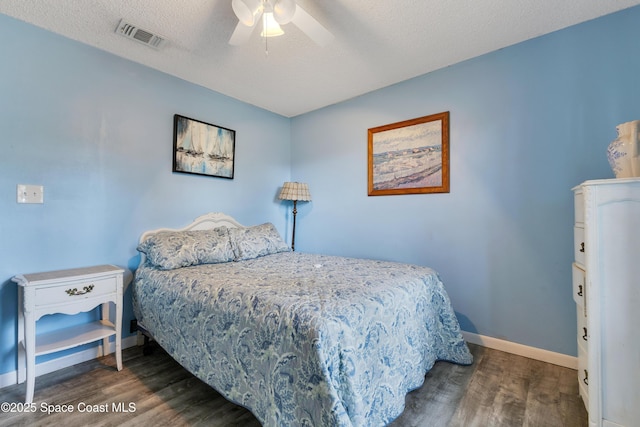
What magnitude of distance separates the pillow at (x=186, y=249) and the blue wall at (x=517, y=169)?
5.15 feet

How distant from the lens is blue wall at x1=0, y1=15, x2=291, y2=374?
1.86 m

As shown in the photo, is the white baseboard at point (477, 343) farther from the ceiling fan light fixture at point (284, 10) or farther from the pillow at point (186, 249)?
the ceiling fan light fixture at point (284, 10)

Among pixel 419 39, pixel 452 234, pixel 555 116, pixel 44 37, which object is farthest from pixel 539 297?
pixel 44 37

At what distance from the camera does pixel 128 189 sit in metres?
2.37

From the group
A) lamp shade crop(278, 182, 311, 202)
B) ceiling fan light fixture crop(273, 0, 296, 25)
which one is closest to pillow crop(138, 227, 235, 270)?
lamp shade crop(278, 182, 311, 202)

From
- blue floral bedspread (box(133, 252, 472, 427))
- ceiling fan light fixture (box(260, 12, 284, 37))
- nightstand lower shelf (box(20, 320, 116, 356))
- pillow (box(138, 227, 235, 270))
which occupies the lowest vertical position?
nightstand lower shelf (box(20, 320, 116, 356))

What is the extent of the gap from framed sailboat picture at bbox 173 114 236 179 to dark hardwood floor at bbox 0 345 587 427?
68.3 inches

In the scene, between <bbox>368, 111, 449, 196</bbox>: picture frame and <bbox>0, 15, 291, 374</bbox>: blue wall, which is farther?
<bbox>368, 111, 449, 196</bbox>: picture frame

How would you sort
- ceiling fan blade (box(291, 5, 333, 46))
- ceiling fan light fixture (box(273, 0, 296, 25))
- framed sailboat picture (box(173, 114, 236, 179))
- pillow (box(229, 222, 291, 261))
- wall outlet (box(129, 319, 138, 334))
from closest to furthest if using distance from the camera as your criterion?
ceiling fan light fixture (box(273, 0, 296, 25)) < ceiling fan blade (box(291, 5, 333, 46)) < wall outlet (box(129, 319, 138, 334)) < pillow (box(229, 222, 291, 261)) < framed sailboat picture (box(173, 114, 236, 179))

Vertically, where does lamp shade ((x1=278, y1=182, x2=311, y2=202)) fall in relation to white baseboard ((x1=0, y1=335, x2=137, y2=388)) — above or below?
above

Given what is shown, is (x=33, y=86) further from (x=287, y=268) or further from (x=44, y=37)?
(x=287, y=268)

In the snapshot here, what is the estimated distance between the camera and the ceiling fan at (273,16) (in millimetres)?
1479

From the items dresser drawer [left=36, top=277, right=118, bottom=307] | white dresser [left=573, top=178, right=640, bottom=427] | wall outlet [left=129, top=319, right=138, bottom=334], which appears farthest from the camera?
wall outlet [left=129, top=319, right=138, bottom=334]

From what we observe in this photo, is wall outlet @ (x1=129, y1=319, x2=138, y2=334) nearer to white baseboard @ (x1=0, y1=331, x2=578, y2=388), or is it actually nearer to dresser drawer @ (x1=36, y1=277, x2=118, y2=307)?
white baseboard @ (x1=0, y1=331, x2=578, y2=388)
